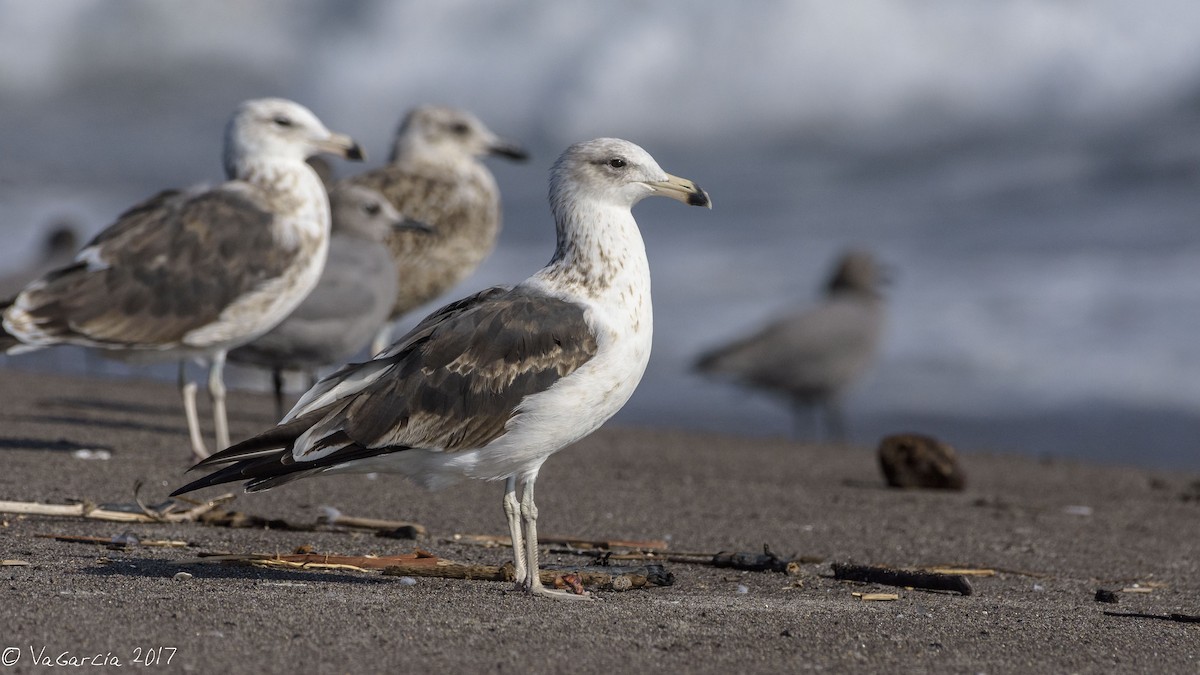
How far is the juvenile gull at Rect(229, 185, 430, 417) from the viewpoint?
8609 mm

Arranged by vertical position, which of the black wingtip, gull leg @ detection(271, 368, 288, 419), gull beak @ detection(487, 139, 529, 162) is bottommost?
gull leg @ detection(271, 368, 288, 419)

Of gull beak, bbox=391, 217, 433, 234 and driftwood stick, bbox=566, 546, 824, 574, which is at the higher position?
gull beak, bbox=391, 217, 433, 234

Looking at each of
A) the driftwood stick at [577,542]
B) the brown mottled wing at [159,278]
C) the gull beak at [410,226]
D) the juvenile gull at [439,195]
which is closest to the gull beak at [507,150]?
the juvenile gull at [439,195]

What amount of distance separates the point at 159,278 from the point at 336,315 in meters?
1.60

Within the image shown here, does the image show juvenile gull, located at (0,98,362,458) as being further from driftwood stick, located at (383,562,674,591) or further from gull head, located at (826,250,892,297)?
gull head, located at (826,250,892,297)

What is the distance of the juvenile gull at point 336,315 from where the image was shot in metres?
8.61

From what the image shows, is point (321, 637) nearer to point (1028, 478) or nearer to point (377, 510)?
point (377, 510)

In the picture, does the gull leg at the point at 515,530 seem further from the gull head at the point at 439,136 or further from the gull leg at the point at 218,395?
the gull head at the point at 439,136

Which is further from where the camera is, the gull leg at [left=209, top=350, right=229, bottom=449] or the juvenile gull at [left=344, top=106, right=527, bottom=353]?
the juvenile gull at [left=344, top=106, right=527, bottom=353]

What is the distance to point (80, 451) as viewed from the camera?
273 inches

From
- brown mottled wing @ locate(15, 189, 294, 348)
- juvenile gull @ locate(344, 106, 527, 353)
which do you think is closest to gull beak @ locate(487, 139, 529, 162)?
juvenile gull @ locate(344, 106, 527, 353)

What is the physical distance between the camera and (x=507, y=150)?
11430mm

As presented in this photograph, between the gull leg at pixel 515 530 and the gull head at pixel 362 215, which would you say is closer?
the gull leg at pixel 515 530

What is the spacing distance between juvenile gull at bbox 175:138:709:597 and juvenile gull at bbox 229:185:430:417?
4.13 metres
